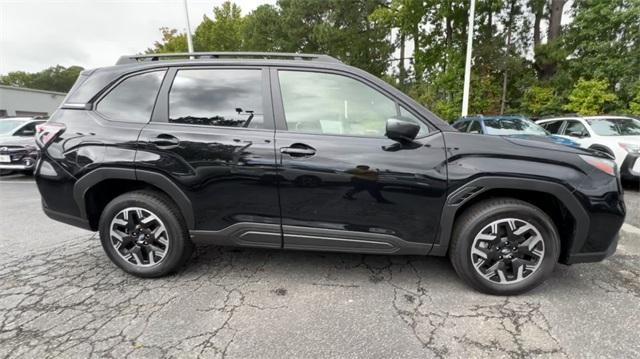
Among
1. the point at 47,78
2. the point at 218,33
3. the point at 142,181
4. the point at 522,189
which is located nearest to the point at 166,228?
the point at 142,181

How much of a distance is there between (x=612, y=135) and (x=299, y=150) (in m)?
7.61

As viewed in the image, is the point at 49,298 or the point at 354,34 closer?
the point at 49,298

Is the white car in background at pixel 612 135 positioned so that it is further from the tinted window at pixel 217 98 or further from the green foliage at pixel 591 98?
the tinted window at pixel 217 98

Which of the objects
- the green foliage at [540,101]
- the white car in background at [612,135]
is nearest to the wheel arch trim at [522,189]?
the white car in background at [612,135]

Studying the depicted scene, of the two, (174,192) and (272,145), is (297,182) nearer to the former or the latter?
(272,145)

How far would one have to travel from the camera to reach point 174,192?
250 centimetres

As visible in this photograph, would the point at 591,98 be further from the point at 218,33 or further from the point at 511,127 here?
the point at 218,33

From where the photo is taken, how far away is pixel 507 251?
2367 millimetres

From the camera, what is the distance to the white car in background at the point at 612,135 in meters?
5.84

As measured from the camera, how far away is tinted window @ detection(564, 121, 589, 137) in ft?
23.0

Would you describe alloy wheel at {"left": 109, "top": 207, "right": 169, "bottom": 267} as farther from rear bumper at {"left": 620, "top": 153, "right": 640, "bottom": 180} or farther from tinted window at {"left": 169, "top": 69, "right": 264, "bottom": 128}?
rear bumper at {"left": 620, "top": 153, "right": 640, "bottom": 180}

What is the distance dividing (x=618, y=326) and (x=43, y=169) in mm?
4557

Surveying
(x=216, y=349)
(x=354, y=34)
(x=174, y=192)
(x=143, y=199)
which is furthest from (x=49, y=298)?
(x=354, y=34)

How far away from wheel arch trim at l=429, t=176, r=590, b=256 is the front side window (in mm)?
738
